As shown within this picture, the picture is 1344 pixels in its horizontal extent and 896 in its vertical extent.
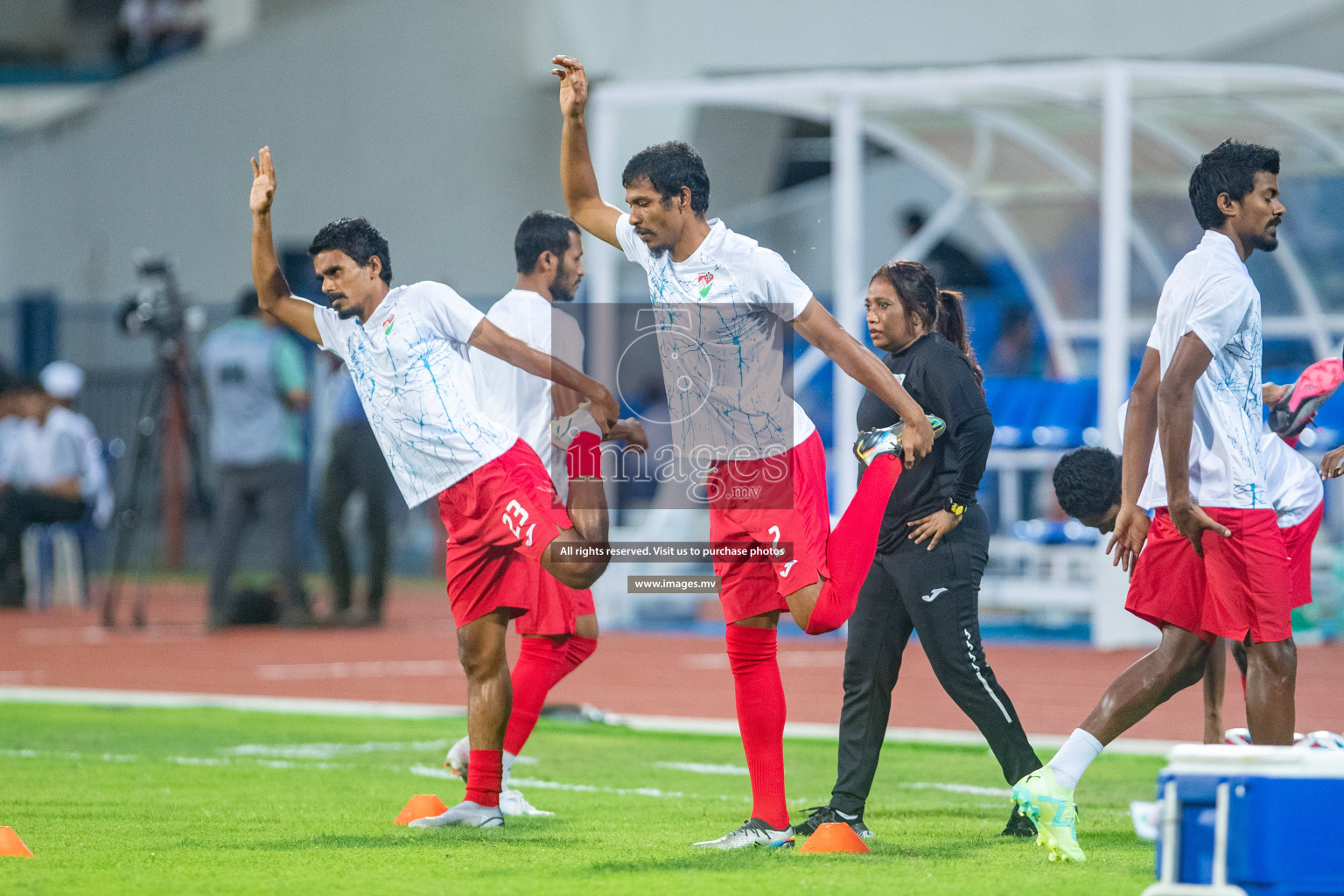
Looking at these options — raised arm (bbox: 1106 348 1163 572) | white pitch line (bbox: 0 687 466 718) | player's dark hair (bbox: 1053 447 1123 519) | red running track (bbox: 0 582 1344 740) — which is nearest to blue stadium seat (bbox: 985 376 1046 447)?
red running track (bbox: 0 582 1344 740)

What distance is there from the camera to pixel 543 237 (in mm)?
6848

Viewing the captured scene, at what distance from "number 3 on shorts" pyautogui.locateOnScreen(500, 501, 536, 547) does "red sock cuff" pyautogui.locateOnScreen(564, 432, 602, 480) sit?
0.43 metres

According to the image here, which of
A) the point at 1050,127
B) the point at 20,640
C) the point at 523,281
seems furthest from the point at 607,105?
the point at 523,281

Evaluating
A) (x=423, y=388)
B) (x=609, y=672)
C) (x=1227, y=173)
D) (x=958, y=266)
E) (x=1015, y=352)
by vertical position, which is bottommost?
(x=609, y=672)

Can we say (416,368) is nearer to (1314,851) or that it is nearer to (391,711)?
(1314,851)

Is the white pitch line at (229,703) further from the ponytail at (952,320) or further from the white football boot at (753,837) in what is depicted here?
the ponytail at (952,320)

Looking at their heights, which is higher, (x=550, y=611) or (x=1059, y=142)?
(x=1059, y=142)

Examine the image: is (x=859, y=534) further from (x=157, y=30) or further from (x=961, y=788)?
(x=157, y=30)

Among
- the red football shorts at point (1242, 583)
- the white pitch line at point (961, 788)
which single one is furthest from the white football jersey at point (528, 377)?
the red football shorts at point (1242, 583)

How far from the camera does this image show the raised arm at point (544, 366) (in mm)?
5965

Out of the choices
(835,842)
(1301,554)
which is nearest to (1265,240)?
(1301,554)

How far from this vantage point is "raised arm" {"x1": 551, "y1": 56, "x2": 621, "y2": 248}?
5996mm

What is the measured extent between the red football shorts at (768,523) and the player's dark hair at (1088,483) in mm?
1129

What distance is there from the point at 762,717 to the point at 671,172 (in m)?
1.74
